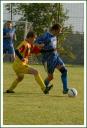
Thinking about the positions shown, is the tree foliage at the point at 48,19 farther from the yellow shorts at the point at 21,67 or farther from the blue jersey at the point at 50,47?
the yellow shorts at the point at 21,67

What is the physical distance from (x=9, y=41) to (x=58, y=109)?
10304 mm

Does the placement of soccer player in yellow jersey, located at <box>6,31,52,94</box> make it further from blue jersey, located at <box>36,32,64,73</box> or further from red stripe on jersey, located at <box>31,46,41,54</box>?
blue jersey, located at <box>36,32,64,73</box>

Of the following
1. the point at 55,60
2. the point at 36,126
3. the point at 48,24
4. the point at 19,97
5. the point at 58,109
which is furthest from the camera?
the point at 48,24

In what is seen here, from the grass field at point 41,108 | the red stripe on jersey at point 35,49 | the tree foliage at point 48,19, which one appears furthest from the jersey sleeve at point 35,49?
the tree foliage at point 48,19

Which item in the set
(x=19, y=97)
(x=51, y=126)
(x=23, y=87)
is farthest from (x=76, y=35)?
(x=51, y=126)

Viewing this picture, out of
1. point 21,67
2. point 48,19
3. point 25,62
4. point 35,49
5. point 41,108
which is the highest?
point 48,19

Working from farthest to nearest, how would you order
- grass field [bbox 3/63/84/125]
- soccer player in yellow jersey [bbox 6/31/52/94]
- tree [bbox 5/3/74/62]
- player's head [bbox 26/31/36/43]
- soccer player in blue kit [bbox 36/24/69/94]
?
tree [bbox 5/3/74/62], soccer player in blue kit [bbox 36/24/69/94], player's head [bbox 26/31/36/43], soccer player in yellow jersey [bbox 6/31/52/94], grass field [bbox 3/63/84/125]

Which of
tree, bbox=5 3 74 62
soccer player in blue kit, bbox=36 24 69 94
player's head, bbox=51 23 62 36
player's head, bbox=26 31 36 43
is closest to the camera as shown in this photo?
player's head, bbox=26 31 36 43

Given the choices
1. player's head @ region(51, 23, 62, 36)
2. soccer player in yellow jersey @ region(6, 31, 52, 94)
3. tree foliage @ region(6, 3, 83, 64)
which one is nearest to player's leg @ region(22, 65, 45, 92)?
soccer player in yellow jersey @ region(6, 31, 52, 94)

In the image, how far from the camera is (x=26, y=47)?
37.5ft

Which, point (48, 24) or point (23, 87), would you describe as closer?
point (23, 87)

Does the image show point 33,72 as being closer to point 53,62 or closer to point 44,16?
point 53,62

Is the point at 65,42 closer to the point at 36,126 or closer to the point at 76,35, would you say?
the point at 76,35

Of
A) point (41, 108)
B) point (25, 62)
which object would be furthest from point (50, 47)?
point (41, 108)
